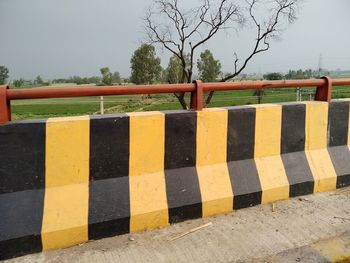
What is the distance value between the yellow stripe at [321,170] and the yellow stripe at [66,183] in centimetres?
204

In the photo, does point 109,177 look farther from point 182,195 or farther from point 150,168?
point 182,195

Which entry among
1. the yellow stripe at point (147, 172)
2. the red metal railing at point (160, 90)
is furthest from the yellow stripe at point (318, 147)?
the yellow stripe at point (147, 172)

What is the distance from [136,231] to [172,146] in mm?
687

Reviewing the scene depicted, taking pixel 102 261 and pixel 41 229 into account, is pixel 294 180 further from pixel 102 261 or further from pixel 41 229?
pixel 41 229

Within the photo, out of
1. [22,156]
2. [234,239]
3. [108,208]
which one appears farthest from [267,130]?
[22,156]

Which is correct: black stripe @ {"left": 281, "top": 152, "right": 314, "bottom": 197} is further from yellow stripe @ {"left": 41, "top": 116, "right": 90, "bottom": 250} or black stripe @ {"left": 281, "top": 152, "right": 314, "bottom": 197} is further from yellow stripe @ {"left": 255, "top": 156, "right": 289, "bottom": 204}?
yellow stripe @ {"left": 41, "top": 116, "right": 90, "bottom": 250}

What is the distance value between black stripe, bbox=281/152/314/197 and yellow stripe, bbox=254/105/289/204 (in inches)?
2.1

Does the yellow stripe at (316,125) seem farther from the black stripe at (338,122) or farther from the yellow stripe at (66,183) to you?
the yellow stripe at (66,183)

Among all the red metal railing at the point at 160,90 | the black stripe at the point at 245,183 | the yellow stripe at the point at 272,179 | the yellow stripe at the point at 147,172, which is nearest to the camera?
the red metal railing at the point at 160,90

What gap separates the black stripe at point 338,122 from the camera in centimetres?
359

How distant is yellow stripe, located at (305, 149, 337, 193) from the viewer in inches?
134

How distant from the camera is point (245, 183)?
3.09 meters

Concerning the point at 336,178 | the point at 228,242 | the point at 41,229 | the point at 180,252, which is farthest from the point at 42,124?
the point at 336,178

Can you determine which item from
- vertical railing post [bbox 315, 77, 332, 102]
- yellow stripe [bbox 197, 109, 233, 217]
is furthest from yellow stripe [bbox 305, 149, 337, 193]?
yellow stripe [bbox 197, 109, 233, 217]
